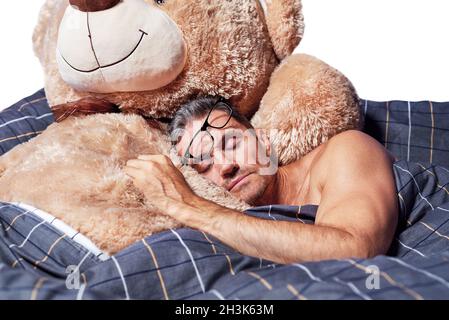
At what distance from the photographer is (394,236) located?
1503 mm

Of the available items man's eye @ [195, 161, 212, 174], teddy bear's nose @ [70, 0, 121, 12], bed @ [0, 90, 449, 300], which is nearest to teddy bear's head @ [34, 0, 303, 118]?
teddy bear's nose @ [70, 0, 121, 12]

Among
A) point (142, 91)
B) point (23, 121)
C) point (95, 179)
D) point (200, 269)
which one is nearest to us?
point (200, 269)

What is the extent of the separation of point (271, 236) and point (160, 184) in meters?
0.28

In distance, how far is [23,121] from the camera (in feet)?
6.08

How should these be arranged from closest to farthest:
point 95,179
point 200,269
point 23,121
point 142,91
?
point 200,269 < point 95,179 < point 142,91 < point 23,121

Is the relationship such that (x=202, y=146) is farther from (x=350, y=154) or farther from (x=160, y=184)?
(x=350, y=154)

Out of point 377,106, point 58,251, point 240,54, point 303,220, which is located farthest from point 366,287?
point 377,106

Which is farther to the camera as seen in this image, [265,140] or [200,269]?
[265,140]

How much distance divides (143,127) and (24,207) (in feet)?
1.10

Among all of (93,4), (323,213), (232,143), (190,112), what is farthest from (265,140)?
(93,4)

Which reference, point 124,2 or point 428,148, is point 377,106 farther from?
point 124,2

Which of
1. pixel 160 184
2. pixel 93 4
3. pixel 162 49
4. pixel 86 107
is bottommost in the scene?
pixel 160 184

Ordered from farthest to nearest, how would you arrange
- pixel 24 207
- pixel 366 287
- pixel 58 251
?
pixel 24 207 → pixel 58 251 → pixel 366 287

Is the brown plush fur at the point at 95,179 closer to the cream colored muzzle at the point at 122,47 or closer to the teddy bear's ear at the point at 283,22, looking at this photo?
the cream colored muzzle at the point at 122,47
